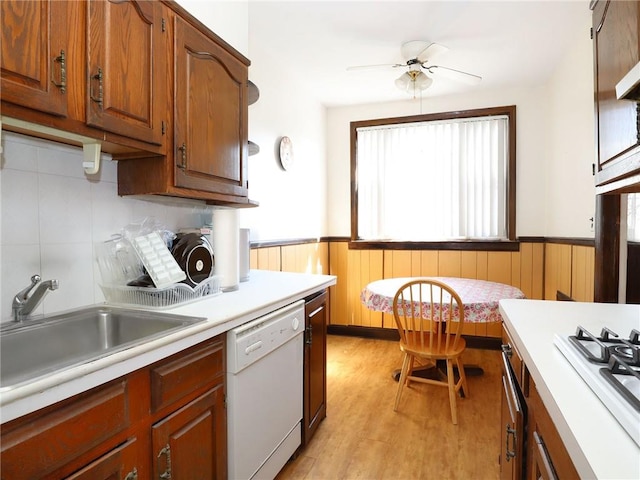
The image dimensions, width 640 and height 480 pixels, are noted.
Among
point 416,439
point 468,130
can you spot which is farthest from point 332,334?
point 468,130

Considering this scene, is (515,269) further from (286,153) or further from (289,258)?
(286,153)

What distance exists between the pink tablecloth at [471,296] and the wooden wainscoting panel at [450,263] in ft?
2.01

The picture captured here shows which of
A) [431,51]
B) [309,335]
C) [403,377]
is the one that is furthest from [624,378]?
[431,51]

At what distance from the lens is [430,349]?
7.59 feet

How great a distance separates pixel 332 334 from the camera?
415 centimetres

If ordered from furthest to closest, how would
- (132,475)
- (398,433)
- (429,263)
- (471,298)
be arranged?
(429,263)
(471,298)
(398,433)
(132,475)

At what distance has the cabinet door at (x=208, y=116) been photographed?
1.50 m

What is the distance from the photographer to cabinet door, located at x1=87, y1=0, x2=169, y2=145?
113 cm

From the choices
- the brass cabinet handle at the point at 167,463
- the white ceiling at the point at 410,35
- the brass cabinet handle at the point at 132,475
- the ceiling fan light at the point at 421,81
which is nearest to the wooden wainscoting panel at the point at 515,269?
the white ceiling at the point at 410,35

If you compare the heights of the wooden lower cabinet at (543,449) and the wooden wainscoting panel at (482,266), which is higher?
the wooden wainscoting panel at (482,266)

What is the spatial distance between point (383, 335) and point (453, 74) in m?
2.65

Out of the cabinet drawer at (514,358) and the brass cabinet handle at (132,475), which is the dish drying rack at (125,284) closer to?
the brass cabinet handle at (132,475)

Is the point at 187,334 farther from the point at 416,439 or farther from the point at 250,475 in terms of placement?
the point at 416,439

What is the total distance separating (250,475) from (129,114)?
56.9 inches
